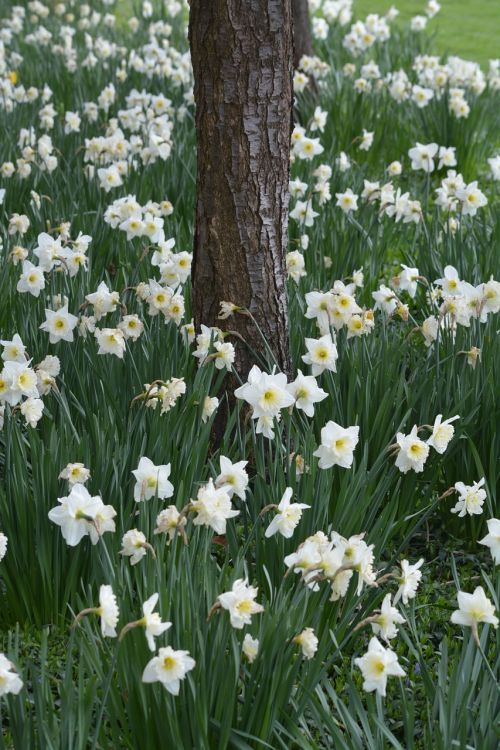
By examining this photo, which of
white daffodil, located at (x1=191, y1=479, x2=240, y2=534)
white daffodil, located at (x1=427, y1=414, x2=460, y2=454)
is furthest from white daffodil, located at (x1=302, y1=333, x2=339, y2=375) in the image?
white daffodil, located at (x1=191, y1=479, x2=240, y2=534)

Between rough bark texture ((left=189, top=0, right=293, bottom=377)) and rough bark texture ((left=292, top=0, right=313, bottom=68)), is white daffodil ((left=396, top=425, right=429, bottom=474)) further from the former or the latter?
rough bark texture ((left=292, top=0, right=313, bottom=68))

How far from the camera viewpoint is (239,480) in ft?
6.51

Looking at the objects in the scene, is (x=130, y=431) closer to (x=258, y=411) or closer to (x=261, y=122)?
(x=258, y=411)

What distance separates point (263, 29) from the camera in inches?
106

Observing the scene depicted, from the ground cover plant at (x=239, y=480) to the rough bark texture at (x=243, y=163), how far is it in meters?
0.09

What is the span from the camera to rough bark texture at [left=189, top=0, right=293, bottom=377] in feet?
8.83

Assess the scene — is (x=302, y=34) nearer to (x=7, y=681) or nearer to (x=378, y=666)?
(x=378, y=666)

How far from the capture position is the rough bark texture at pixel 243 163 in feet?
8.83

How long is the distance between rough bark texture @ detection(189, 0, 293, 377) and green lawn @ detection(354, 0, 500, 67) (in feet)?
22.2

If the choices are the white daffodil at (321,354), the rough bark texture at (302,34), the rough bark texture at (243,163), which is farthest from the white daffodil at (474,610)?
the rough bark texture at (302,34)

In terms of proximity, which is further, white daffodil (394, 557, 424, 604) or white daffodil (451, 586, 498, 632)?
white daffodil (394, 557, 424, 604)

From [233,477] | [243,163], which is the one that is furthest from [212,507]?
[243,163]

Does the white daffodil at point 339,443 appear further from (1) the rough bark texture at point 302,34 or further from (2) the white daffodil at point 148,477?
(1) the rough bark texture at point 302,34

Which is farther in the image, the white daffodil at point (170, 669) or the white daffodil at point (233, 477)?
the white daffodil at point (233, 477)
